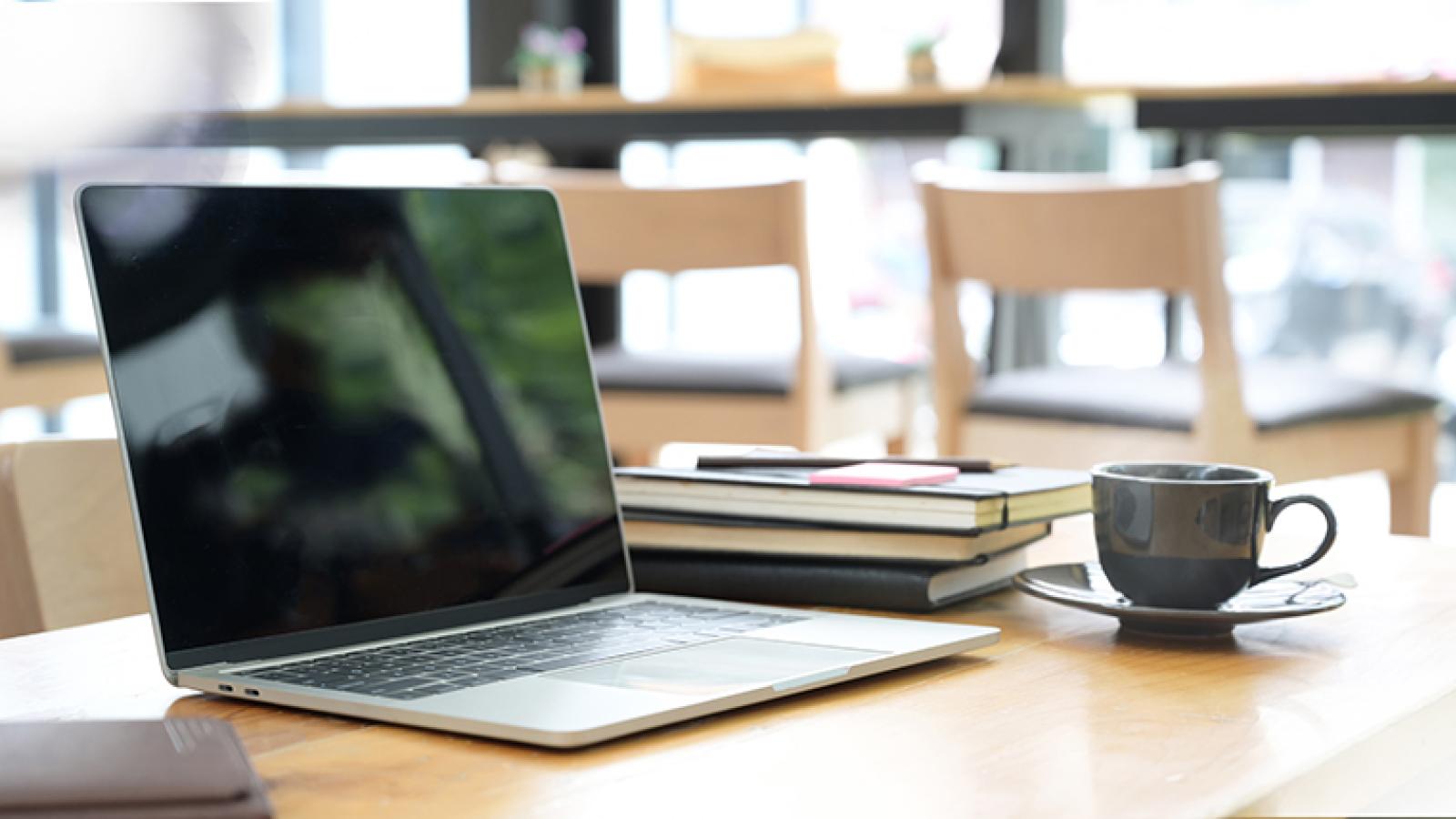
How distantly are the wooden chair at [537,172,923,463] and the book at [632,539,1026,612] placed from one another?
1366mm

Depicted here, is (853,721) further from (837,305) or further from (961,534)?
(837,305)

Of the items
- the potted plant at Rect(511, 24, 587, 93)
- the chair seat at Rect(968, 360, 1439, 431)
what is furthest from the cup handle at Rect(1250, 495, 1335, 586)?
the potted plant at Rect(511, 24, 587, 93)

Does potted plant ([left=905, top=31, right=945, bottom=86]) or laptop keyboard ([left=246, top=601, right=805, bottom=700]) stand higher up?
potted plant ([left=905, top=31, right=945, bottom=86])

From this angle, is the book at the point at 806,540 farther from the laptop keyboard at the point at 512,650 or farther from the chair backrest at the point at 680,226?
the chair backrest at the point at 680,226

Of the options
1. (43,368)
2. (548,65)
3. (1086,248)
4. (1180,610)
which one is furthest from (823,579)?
(548,65)

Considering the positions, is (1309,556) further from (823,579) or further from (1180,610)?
(823,579)

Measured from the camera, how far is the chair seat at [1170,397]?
6.66ft

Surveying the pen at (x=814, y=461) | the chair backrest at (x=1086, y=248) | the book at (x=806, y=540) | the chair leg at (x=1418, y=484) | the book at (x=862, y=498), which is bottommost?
the chair leg at (x=1418, y=484)

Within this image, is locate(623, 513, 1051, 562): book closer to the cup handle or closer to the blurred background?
the cup handle

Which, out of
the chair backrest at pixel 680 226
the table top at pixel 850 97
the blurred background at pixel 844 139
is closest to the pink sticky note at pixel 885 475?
the blurred background at pixel 844 139

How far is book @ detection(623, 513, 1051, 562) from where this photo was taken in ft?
2.69

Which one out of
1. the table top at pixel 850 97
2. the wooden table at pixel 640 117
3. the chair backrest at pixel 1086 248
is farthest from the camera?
the wooden table at pixel 640 117

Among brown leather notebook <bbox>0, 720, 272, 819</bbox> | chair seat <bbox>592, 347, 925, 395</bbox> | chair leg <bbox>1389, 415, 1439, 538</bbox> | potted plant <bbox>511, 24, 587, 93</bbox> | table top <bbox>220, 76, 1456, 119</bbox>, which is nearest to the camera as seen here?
brown leather notebook <bbox>0, 720, 272, 819</bbox>

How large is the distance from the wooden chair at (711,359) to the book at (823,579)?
4.48ft
